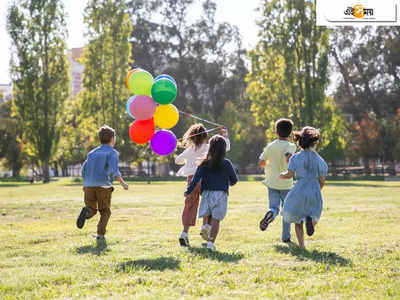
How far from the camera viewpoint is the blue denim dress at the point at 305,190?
6.55 metres

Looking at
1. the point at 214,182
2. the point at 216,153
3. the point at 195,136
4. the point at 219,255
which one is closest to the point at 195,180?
the point at 214,182

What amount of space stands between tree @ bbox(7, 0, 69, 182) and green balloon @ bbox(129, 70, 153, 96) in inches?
1239

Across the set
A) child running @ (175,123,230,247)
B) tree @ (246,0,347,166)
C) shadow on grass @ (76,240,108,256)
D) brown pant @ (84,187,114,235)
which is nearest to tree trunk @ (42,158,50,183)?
tree @ (246,0,347,166)

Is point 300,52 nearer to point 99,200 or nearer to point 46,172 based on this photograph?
point 46,172

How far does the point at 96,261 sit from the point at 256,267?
5.85 feet

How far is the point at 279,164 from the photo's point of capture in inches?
293

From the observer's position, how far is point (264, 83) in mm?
39531

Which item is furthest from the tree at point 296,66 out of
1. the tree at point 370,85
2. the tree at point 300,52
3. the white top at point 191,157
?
the white top at point 191,157

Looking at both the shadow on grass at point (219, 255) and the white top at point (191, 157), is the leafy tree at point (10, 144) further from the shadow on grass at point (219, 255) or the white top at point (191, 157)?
the shadow on grass at point (219, 255)

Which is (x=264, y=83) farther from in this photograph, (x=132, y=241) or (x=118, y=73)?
(x=132, y=241)

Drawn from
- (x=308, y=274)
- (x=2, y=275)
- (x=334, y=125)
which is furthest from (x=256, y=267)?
(x=334, y=125)

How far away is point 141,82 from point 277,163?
2.60m

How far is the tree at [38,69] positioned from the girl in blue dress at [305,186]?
111 ft

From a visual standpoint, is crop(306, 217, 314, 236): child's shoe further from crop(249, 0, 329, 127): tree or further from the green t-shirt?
crop(249, 0, 329, 127): tree
